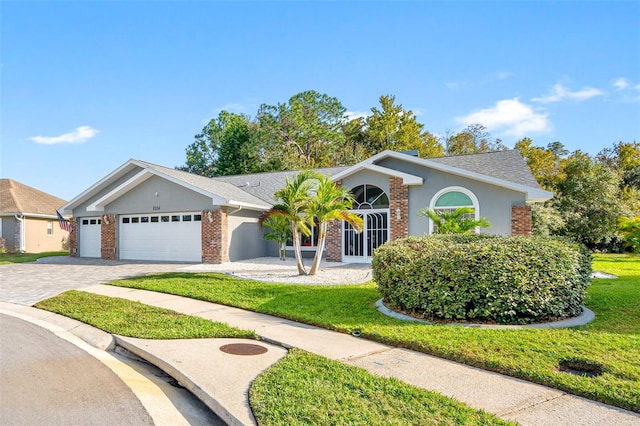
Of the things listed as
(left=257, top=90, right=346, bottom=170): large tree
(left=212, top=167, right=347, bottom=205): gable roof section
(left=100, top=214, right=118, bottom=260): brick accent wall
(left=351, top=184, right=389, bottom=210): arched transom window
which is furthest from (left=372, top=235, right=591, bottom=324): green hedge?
(left=257, top=90, right=346, bottom=170): large tree

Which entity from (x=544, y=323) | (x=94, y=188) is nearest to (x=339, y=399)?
(x=544, y=323)

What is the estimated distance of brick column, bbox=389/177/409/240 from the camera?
51.0 ft

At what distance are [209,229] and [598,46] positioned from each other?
48.5ft

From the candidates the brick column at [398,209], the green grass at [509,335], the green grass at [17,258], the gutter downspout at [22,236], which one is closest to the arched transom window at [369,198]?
the brick column at [398,209]

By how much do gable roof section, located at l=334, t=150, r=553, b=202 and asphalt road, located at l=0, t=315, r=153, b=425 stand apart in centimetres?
1240

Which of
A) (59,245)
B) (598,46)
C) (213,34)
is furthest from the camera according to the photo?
(59,245)

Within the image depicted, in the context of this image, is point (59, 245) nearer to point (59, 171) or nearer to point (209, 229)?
point (59, 171)

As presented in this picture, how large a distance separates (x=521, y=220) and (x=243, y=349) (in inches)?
460

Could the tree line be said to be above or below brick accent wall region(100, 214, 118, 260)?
above

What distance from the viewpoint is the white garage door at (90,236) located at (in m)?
20.9

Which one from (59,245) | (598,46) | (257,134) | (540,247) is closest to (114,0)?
(540,247)

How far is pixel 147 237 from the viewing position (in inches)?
748

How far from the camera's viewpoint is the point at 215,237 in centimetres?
1684

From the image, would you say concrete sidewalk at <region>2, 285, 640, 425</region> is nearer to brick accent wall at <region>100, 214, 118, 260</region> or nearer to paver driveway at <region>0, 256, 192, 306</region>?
paver driveway at <region>0, 256, 192, 306</region>
